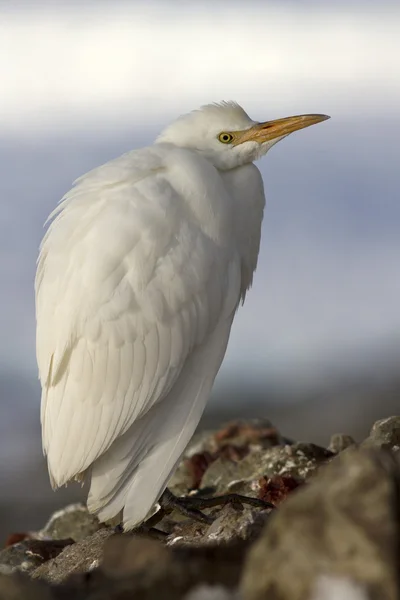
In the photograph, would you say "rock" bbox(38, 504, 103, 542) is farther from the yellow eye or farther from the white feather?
the yellow eye

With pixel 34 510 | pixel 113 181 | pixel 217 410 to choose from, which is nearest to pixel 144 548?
pixel 113 181

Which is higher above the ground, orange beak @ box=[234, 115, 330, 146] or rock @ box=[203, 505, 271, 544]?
orange beak @ box=[234, 115, 330, 146]

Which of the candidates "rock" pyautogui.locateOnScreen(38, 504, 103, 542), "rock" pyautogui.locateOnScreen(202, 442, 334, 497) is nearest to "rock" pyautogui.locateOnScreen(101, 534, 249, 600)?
"rock" pyautogui.locateOnScreen(202, 442, 334, 497)

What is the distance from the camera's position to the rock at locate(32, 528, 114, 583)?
6.53 meters

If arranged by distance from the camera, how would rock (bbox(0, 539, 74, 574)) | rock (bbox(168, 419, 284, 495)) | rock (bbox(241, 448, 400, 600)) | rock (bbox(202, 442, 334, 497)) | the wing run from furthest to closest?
rock (bbox(168, 419, 284, 495)), rock (bbox(202, 442, 334, 497)), rock (bbox(0, 539, 74, 574)), the wing, rock (bbox(241, 448, 400, 600))

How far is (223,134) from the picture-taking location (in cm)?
782

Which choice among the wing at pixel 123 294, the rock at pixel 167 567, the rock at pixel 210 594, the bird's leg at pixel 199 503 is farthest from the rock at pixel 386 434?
the rock at pixel 210 594

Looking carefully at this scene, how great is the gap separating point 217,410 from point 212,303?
23.5 m

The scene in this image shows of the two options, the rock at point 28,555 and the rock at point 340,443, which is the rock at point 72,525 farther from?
the rock at point 340,443

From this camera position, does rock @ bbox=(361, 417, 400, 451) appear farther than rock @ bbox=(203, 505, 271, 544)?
Yes

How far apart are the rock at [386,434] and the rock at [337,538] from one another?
11.2 ft

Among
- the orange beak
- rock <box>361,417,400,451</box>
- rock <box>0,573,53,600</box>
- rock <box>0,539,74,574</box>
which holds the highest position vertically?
the orange beak

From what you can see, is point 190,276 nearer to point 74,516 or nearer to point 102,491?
point 102,491

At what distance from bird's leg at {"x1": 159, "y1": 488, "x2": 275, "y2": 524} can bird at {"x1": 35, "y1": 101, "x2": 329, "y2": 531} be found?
9.8 inches
